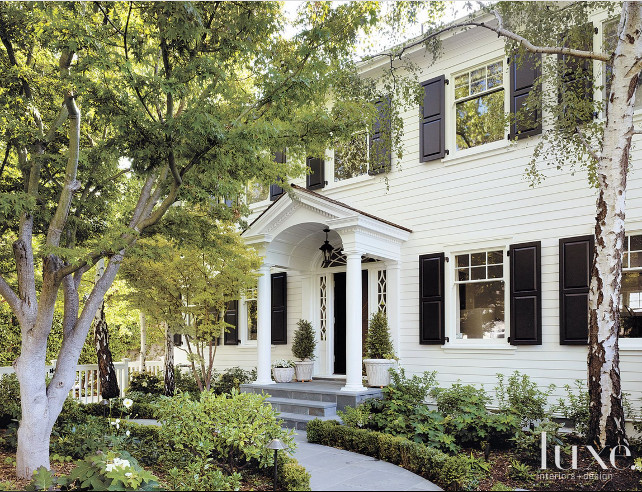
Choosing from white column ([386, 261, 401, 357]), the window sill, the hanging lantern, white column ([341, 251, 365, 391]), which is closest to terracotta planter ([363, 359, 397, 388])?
white column ([341, 251, 365, 391])

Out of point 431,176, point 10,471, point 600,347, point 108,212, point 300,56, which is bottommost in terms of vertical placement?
point 10,471

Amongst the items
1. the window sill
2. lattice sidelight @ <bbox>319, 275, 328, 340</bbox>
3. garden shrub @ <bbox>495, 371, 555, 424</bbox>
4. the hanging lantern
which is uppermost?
the hanging lantern

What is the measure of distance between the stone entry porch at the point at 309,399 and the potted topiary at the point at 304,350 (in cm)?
71

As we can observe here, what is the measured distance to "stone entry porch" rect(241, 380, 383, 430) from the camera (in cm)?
878

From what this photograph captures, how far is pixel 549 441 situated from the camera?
6254 millimetres

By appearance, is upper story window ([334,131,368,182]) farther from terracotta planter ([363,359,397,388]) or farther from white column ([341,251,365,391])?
terracotta planter ([363,359,397,388])

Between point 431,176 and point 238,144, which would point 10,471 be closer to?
point 238,144

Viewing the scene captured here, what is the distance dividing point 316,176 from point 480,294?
433 cm

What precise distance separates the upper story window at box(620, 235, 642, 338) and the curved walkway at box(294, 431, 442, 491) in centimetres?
386

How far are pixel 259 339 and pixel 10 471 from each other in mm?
5021

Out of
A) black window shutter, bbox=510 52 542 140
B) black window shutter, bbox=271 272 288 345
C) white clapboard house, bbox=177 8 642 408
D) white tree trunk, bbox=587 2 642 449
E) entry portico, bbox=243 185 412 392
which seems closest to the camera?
white tree trunk, bbox=587 2 642 449

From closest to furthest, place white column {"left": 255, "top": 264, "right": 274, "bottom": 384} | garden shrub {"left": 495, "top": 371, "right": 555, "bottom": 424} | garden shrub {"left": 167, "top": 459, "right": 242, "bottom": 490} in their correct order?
garden shrub {"left": 167, "top": 459, "right": 242, "bottom": 490}, garden shrub {"left": 495, "top": 371, "right": 555, "bottom": 424}, white column {"left": 255, "top": 264, "right": 274, "bottom": 384}

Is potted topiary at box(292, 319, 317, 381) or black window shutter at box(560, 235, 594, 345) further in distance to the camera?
potted topiary at box(292, 319, 317, 381)

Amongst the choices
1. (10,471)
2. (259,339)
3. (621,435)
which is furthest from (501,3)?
(10,471)
